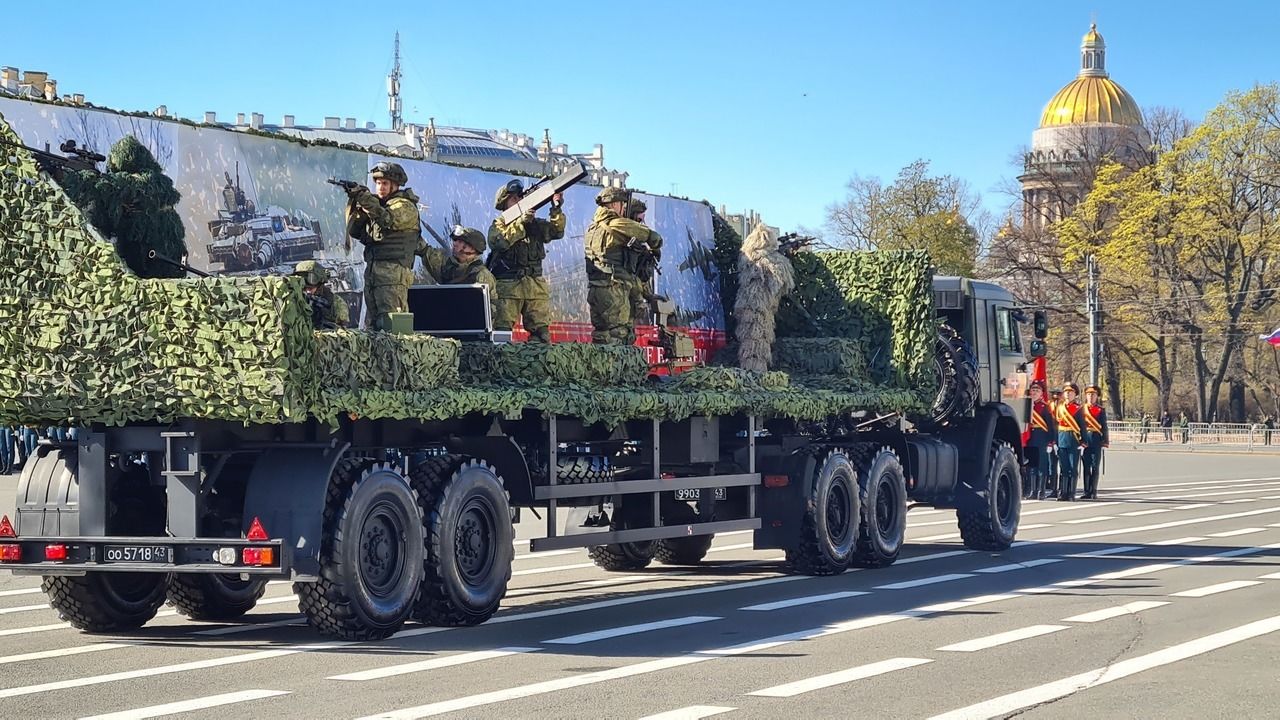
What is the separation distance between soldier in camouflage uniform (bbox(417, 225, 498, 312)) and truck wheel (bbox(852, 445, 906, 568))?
408cm

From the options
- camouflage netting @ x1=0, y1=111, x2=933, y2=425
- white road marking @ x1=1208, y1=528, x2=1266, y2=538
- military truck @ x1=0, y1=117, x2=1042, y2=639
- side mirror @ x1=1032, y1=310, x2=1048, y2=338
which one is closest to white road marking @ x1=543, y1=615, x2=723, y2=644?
military truck @ x1=0, y1=117, x2=1042, y2=639

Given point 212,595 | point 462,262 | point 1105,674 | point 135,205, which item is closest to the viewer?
point 1105,674

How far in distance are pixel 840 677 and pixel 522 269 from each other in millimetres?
6550

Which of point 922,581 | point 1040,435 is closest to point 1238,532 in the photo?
point 922,581

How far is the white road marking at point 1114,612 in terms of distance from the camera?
12.6m

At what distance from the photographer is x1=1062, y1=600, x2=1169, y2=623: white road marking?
12648mm

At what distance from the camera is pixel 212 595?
12.8 m

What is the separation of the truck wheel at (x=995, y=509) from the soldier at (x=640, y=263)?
426 centimetres

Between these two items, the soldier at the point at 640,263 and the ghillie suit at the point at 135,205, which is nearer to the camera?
the ghillie suit at the point at 135,205

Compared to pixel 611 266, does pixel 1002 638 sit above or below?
below

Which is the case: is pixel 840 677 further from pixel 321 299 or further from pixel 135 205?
pixel 135 205

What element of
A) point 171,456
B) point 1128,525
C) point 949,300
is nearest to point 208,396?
point 171,456

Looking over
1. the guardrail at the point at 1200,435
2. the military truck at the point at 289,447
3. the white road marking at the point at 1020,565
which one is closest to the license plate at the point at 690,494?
the military truck at the point at 289,447

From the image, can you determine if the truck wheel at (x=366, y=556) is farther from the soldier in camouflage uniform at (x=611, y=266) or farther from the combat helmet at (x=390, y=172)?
the soldier in camouflage uniform at (x=611, y=266)
